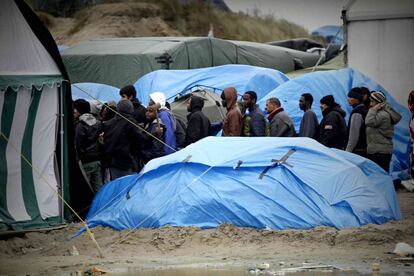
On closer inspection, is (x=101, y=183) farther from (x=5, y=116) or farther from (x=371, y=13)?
(x=371, y=13)

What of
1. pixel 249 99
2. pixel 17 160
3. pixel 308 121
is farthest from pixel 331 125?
pixel 17 160

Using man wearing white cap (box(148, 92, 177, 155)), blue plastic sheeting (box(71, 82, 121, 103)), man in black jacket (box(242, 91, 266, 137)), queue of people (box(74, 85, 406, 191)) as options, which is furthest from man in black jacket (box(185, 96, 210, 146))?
blue plastic sheeting (box(71, 82, 121, 103))

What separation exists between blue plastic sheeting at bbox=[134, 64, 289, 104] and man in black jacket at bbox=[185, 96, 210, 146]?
336 centimetres

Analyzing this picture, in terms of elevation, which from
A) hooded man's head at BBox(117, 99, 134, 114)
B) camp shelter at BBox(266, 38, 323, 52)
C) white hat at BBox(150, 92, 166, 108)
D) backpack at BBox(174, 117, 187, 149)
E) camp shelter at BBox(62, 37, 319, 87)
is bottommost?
camp shelter at BBox(266, 38, 323, 52)

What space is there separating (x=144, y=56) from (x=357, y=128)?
875 cm

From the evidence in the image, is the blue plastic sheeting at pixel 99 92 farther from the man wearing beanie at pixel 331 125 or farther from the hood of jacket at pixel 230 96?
the man wearing beanie at pixel 331 125

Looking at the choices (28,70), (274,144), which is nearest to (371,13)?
(274,144)

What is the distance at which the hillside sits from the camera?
33.2 metres

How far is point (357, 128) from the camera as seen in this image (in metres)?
15.5

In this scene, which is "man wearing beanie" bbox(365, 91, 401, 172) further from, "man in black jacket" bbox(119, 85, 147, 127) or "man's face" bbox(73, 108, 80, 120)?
"man's face" bbox(73, 108, 80, 120)

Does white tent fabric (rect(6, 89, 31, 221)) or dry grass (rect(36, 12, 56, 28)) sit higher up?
white tent fabric (rect(6, 89, 31, 221))

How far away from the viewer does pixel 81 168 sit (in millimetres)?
14484

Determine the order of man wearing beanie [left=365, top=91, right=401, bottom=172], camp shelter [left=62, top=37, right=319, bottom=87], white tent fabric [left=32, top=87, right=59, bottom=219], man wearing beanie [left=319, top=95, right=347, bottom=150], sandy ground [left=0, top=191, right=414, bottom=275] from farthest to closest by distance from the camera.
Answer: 1. camp shelter [left=62, top=37, right=319, bottom=87]
2. man wearing beanie [left=319, top=95, right=347, bottom=150]
3. man wearing beanie [left=365, top=91, right=401, bottom=172]
4. white tent fabric [left=32, top=87, right=59, bottom=219]
5. sandy ground [left=0, top=191, right=414, bottom=275]

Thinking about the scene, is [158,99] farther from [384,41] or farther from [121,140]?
[384,41]
